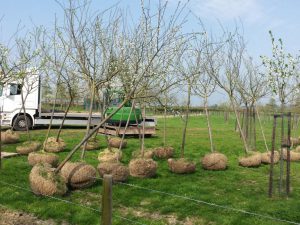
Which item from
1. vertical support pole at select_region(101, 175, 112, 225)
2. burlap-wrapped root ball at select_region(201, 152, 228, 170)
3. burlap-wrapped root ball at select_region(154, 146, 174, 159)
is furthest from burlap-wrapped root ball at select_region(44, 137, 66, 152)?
vertical support pole at select_region(101, 175, 112, 225)

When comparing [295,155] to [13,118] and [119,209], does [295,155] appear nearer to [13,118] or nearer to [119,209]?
[119,209]

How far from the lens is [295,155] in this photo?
1415cm

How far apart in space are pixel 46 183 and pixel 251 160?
A: 6.77m

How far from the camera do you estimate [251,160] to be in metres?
12.2

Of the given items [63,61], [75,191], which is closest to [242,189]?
[75,191]

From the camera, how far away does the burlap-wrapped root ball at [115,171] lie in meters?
8.97

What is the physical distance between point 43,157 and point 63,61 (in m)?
3.59

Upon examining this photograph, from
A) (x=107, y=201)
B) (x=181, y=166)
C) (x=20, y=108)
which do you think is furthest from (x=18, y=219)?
(x=20, y=108)

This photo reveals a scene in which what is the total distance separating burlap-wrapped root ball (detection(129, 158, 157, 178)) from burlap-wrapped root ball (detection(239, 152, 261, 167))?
361 centimetres

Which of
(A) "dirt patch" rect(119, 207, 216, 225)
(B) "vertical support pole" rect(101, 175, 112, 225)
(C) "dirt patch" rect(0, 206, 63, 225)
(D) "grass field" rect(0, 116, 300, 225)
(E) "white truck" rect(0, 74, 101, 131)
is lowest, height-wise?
(C) "dirt patch" rect(0, 206, 63, 225)

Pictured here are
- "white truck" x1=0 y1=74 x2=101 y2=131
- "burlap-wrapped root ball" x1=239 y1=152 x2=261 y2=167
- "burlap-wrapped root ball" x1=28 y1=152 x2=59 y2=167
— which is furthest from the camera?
"white truck" x1=0 y1=74 x2=101 y2=131

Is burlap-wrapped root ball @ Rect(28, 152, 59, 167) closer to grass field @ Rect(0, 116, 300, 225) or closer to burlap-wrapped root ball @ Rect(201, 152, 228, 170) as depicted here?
grass field @ Rect(0, 116, 300, 225)

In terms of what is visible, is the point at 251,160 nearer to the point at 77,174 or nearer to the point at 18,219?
the point at 77,174

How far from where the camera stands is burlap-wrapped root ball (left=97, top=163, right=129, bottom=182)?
8.97 m
